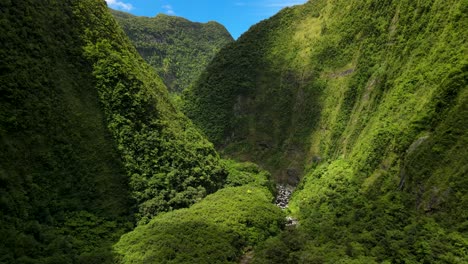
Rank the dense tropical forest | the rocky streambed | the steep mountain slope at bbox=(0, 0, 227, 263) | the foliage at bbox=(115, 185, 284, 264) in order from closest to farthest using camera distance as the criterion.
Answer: the dense tropical forest → the steep mountain slope at bbox=(0, 0, 227, 263) → the foliage at bbox=(115, 185, 284, 264) → the rocky streambed

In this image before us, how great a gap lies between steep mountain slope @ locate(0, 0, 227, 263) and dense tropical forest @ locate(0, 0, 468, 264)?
0.18 metres

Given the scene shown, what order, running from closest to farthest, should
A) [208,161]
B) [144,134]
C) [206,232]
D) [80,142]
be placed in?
[206,232] → [80,142] → [144,134] → [208,161]

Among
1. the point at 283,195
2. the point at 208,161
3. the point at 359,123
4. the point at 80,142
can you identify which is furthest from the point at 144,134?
the point at 359,123

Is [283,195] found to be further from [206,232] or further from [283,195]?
[206,232]

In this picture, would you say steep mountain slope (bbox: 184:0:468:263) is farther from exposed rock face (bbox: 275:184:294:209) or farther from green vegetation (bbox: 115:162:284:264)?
green vegetation (bbox: 115:162:284:264)

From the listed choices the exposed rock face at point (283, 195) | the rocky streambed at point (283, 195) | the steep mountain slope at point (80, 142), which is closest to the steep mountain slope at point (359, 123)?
the rocky streambed at point (283, 195)

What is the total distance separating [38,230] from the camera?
39.9m

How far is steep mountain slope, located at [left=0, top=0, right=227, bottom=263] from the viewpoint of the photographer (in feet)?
136

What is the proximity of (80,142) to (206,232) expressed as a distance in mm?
21066

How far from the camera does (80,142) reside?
52125mm

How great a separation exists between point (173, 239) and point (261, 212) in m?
15.0

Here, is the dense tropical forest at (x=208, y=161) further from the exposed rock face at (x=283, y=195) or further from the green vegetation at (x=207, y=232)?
the exposed rock face at (x=283, y=195)

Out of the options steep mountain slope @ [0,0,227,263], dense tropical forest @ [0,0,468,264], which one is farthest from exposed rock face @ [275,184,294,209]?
steep mountain slope @ [0,0,227,263]

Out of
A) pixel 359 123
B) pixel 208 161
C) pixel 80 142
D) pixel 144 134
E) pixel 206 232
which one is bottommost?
pixel 206 232
